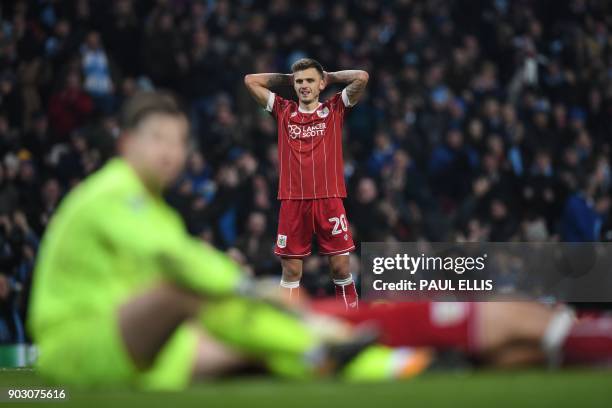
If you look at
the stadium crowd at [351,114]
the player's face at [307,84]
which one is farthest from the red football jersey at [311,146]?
the stadium crowd at [351,114]

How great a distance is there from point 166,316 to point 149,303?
0.09m

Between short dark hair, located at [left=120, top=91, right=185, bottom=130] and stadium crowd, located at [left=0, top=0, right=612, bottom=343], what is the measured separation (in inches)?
303

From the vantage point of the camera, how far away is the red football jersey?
10.1m

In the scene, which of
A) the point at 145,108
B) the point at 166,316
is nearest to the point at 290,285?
the point at 145,108

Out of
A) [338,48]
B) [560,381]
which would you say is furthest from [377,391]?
[338,48]

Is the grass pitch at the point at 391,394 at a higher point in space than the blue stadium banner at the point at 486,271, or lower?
higher

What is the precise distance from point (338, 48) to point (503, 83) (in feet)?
9.99

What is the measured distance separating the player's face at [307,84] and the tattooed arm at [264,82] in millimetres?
158

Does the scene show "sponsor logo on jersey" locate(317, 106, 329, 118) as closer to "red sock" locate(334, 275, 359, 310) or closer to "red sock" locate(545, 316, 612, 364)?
"red sock" locate(334, 275, 359, 310)

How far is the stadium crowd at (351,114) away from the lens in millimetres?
14039

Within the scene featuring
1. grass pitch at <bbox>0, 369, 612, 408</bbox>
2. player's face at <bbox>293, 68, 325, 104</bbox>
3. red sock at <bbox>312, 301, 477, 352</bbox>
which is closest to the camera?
grass pitch at <bbox>0, 369, 612, 408</bbox>

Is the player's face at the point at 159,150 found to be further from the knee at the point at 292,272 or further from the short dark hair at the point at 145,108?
the knee at the point at 292,272

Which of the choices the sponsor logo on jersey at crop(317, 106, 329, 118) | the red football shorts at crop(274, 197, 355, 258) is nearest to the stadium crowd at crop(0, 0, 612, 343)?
the red football shorts at crop(274, 197, 355, 258)

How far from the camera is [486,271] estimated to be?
1312 cm
